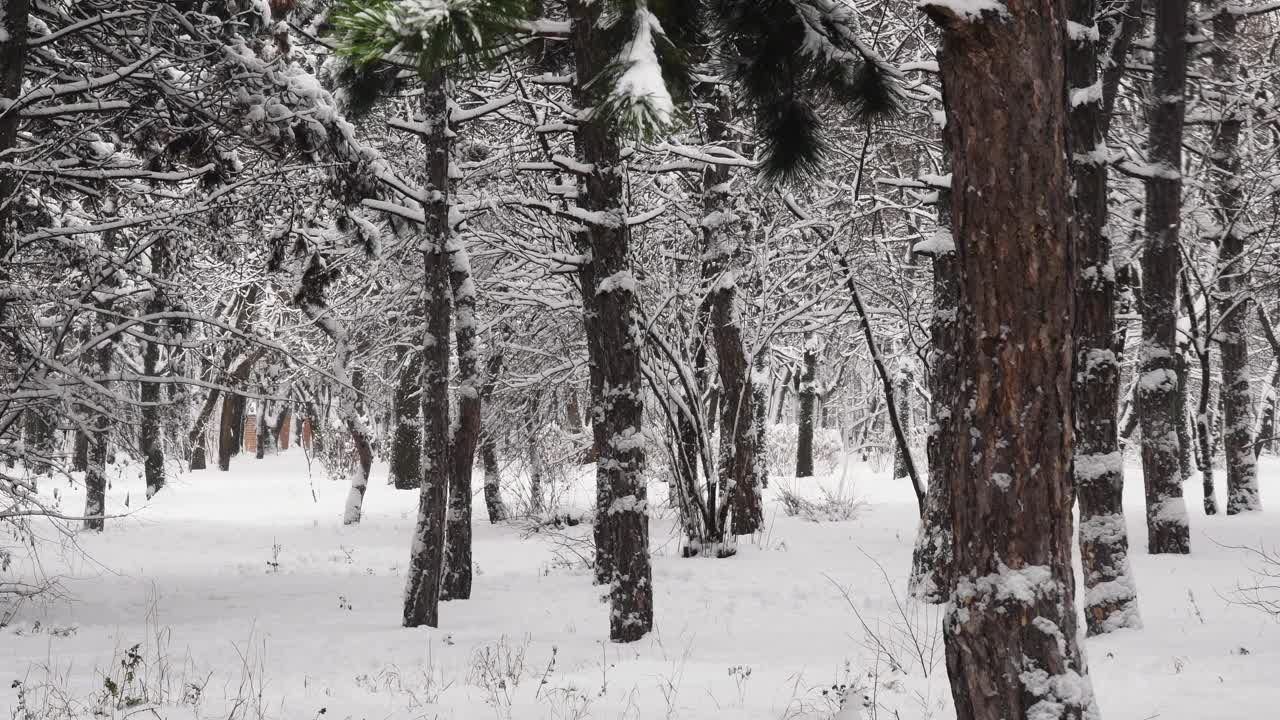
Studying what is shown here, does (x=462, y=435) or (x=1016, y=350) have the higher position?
(x=1016, y=350)

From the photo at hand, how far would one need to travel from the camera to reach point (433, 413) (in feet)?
26.9

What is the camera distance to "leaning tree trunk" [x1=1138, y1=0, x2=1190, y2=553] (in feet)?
32.0

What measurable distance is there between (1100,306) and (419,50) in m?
5.40

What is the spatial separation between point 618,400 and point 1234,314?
11.3 meters

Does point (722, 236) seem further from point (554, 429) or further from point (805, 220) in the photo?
point (554, 429)

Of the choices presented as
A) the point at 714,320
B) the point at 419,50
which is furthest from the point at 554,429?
the point at 419,50

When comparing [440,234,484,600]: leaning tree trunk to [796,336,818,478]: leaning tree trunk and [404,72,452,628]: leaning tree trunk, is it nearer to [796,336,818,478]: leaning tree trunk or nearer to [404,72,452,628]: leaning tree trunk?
[404,72,452,628]: leaning tree trunk

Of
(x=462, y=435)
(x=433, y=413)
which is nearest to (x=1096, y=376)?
(x=433, y=413)

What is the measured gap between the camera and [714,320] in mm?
12727

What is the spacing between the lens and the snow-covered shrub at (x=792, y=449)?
31828 millimetres

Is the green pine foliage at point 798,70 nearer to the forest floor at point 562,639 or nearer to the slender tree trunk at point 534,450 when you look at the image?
the forest floor at point 562,639

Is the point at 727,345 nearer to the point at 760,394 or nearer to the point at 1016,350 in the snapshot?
the point at 760,394

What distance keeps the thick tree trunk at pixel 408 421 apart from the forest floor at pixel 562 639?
11.4 feet

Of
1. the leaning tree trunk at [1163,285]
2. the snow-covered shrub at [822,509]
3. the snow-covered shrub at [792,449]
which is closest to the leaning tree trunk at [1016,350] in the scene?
the leaning tree trunk at [1163,285]
